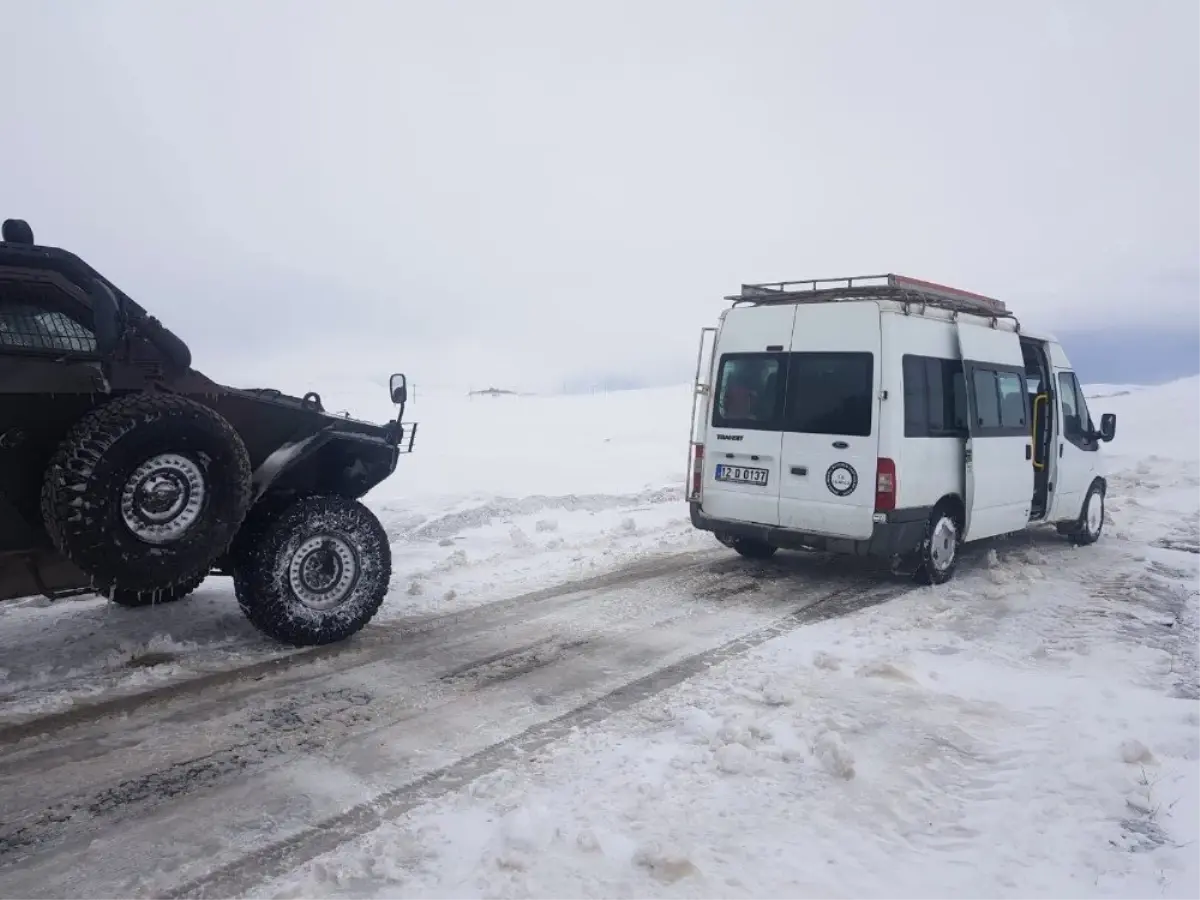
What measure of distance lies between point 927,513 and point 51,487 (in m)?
6.68

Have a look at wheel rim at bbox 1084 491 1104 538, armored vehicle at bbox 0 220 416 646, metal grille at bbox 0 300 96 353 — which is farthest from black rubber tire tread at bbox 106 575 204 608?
wheel rim at bbox 1084 491 1104 538

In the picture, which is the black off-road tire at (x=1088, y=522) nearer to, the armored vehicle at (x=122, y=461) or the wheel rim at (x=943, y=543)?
the wheel rim at (x=943, y=543)

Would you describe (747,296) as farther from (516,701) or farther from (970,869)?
(970,869)

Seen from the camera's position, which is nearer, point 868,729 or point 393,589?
point 868,729

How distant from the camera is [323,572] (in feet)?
18.5

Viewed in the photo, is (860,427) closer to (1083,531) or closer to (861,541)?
(861,541)

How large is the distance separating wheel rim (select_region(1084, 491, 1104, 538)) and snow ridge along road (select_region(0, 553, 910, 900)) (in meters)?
5.41

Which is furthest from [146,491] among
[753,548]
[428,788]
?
[753,548]

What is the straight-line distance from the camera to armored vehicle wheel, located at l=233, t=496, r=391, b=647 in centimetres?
529

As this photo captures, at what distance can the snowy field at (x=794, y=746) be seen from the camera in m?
2.92

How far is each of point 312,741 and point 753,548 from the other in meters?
5.59

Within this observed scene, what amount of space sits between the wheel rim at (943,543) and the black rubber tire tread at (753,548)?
1722 millimetres

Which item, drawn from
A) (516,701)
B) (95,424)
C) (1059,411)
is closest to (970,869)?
(516,701)

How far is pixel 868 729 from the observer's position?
4.14 meters
